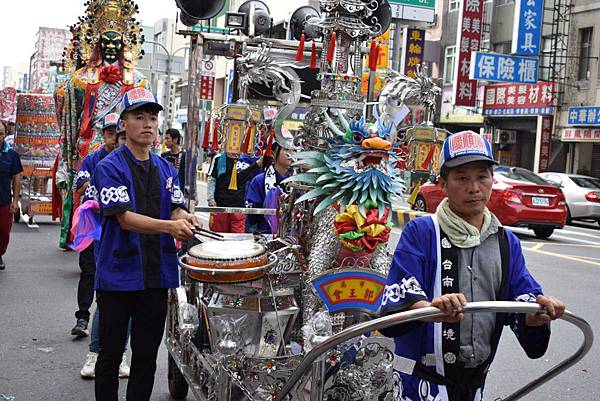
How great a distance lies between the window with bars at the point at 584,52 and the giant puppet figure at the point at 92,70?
20204 mm

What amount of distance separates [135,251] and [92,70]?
16.4 ft

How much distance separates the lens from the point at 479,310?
99.4 inches

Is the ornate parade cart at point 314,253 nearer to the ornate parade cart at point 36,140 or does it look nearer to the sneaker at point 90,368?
the sneaker at point 90,368

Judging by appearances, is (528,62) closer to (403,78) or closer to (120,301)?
(403,78)

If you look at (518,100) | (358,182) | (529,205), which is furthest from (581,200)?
(358,182)

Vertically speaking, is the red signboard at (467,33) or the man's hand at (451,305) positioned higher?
the red signboard at (467,33)

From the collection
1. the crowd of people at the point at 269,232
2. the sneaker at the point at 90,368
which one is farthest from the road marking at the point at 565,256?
the sneaker at the point at 90,368

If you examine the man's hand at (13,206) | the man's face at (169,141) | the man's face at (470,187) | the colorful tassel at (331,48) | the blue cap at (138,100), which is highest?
the colorful tassel at (331,48)

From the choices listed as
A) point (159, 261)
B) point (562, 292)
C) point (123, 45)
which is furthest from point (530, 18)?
point (159, 261)

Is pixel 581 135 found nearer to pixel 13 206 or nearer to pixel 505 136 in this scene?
pixel 505 136

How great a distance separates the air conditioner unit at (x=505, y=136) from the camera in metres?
29.3

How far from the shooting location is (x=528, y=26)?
2377 cm

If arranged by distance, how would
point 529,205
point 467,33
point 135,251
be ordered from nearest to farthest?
point 135,251, point 529,205, point 467,33

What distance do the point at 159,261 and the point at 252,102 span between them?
239cm
